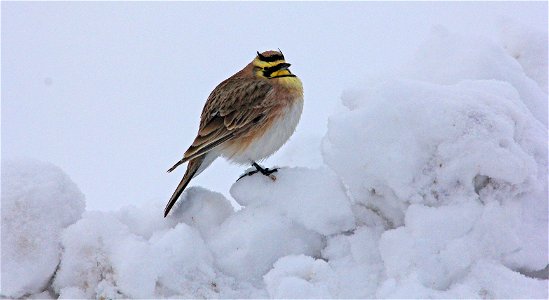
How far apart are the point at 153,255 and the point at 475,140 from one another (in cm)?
204

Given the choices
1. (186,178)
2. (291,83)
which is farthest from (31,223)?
(291,83)

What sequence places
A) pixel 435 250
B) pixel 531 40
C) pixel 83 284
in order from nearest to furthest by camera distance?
pixel 435 250, pixel 83 284, pixel 531 40

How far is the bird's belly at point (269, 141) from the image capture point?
19.0 ft

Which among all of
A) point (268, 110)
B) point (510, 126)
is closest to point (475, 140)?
point (510, 126)

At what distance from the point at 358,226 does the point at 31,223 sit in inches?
81.4

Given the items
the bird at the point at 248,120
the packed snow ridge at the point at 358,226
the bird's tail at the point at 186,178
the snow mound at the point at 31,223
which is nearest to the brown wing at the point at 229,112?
the bird at the point at 248,120

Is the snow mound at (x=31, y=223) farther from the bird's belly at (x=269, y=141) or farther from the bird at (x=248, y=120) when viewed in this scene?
→ the bird's belly at (x=269, y=141)

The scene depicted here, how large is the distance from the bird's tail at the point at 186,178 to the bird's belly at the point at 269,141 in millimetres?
370

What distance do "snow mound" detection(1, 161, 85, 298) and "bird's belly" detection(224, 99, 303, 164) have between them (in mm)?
1679

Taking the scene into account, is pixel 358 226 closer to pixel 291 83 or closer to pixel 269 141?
pixel 269 141

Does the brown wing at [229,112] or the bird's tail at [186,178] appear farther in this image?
the brown wing at [229,112]

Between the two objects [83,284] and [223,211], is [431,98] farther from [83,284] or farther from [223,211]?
[83,284]

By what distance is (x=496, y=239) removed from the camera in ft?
12.9

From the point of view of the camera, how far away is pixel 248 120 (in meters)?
5.79
